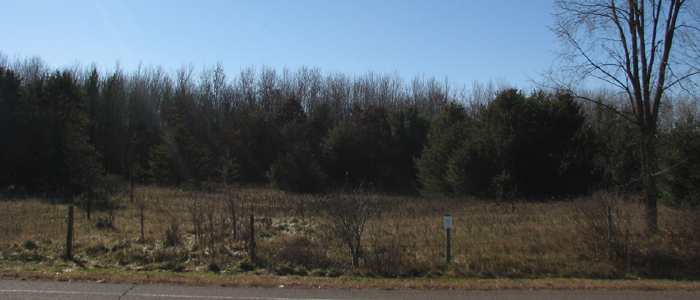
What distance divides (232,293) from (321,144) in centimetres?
4336

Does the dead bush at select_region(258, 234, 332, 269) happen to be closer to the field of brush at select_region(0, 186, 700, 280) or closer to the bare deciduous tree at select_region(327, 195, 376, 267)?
the field of brush at select_region(0, 186, 700, 280)

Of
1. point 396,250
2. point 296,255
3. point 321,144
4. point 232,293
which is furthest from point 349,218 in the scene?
point 321,144

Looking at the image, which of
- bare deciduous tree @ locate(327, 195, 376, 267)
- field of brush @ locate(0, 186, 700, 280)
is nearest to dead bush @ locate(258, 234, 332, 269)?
field of brush @ locate(0, 186, 700, 280)

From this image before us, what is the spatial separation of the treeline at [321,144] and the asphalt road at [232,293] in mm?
6291

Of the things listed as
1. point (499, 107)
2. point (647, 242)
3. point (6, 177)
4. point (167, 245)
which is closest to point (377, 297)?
point (167, 245)

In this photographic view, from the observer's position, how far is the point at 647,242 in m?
11.8

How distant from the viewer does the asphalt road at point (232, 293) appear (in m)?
7.67

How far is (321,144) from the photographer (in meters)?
51.2

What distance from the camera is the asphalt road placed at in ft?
25.2

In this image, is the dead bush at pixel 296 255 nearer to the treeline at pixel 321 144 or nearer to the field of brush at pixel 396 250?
the field of brush at pixel 396 250

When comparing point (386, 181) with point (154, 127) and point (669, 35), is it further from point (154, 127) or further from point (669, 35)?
point (669, 35)

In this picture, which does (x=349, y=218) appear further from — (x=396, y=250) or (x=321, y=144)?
(x=321, y=144)

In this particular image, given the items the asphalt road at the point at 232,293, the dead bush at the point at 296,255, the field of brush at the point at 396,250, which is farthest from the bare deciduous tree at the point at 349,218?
the asphalt road at the point at 232,293

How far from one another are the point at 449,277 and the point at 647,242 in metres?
5.95
